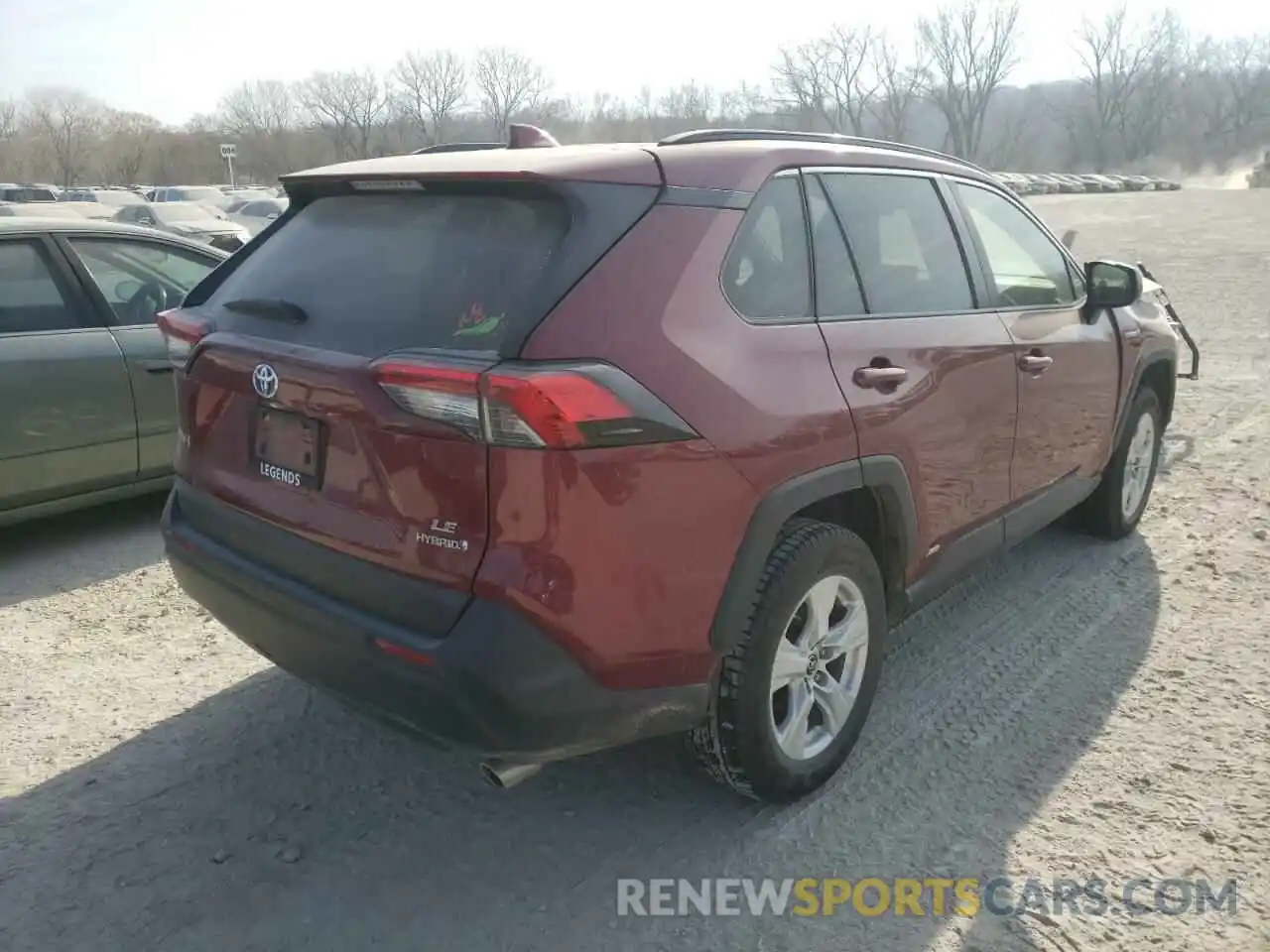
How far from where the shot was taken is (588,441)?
2.16 m

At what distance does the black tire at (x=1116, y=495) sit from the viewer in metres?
4.70

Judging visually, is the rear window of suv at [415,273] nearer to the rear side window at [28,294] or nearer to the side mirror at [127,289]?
the rear side window at [28,294]

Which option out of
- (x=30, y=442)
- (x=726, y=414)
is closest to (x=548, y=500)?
(x=726, y=414)

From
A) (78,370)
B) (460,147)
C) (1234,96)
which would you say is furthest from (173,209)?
(1234,96)

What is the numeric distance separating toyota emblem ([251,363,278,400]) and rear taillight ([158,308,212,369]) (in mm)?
373

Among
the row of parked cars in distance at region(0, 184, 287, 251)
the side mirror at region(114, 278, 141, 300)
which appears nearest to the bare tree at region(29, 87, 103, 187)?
the row of parked cars in distance at region(0, 184, 287, 251)

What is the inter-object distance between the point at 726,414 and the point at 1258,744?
7.09 ft

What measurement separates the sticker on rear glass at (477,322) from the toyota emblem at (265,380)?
56 cm

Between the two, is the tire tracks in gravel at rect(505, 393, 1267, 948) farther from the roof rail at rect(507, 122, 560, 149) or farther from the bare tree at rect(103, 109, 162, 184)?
the bare tree at rect(103, 109, 162, 184)

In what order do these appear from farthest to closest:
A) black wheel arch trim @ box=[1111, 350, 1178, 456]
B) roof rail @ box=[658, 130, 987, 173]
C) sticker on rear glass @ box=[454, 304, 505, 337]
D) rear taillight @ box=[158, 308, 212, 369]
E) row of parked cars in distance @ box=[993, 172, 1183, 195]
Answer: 1. row of parked cars in distance @ box=[993, 172, 1183, 195]
2. black wheel arch trim @ box=[1111, 350, 1178, 456]
3. rear taillight @ box=[158, 308, 212, 369]
4. roof rail @ box=[658, 130, 987, 173]
5. sticker on rear glass @ box=[454, 304, 505, 337]

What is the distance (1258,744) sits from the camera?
3174mm

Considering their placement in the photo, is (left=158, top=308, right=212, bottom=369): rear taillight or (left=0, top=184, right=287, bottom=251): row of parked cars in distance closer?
(left=158, top=308, right=212, bottom=369): rear taillight

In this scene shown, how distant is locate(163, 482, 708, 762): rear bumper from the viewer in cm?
218

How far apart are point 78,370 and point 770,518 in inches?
147
